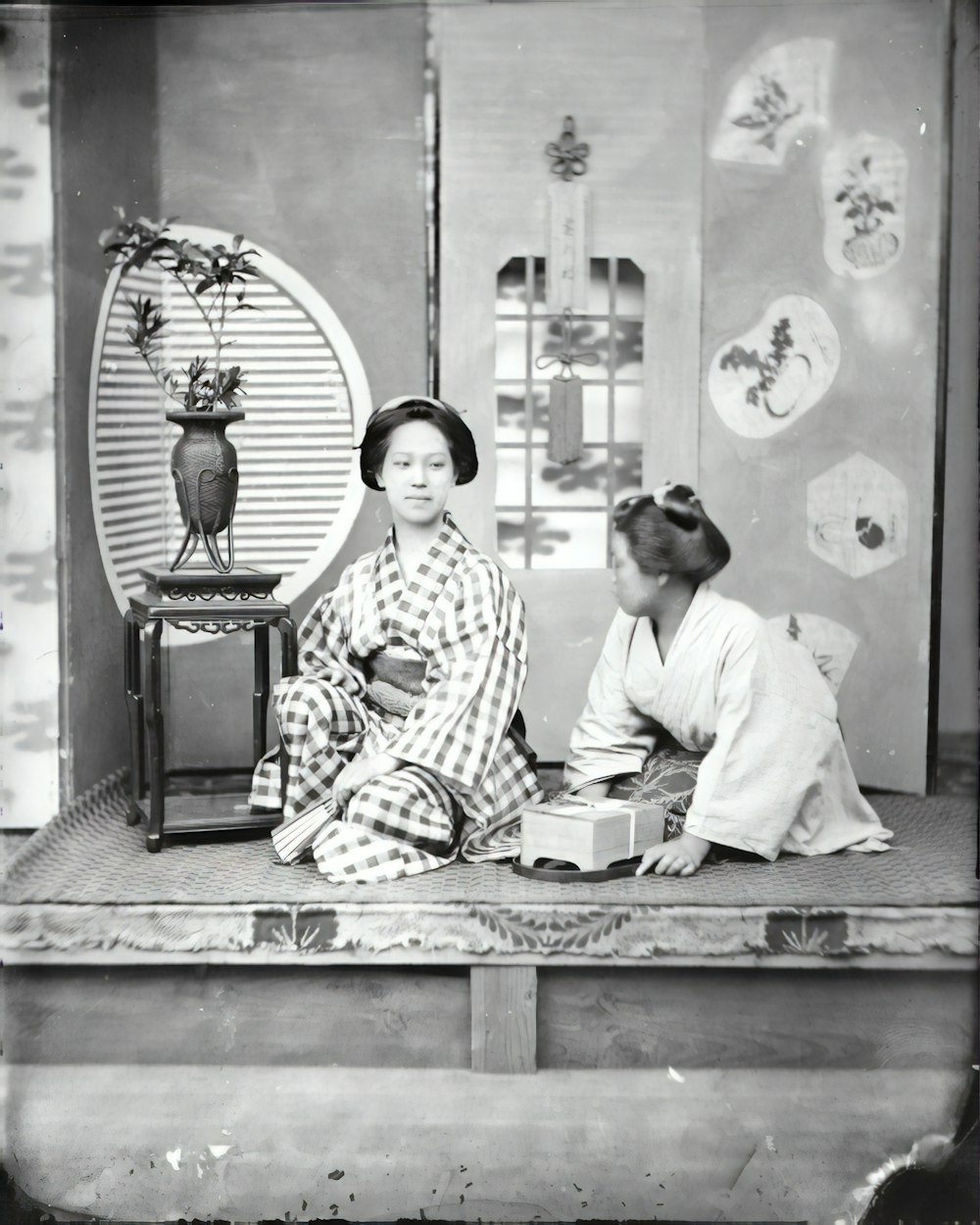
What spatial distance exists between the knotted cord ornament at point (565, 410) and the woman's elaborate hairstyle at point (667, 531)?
0.82 metres

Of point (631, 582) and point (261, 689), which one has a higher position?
point (631, 582)

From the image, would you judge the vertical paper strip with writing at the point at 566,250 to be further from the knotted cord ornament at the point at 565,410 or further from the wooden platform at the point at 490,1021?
the wooden platform at the point at 490,1021

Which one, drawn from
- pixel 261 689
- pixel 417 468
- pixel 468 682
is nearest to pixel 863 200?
pixel 417 468

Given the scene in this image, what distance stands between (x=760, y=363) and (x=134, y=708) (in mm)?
2207

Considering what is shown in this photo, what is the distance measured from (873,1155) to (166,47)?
135 inches

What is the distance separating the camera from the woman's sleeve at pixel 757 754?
10.7 ft

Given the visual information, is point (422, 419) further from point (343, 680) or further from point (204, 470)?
point (343, 680)

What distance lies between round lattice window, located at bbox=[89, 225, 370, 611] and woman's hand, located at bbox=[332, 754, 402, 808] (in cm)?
102

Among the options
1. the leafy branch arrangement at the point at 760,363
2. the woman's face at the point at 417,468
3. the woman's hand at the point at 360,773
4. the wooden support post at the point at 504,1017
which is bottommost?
the wooden support post at the point at 504,1017

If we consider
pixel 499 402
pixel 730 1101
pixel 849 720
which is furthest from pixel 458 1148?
pixel 499 402

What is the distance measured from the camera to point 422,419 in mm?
3398

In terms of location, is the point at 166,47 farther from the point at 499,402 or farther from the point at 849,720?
the point at 849,720

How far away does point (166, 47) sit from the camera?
3691 millimetres

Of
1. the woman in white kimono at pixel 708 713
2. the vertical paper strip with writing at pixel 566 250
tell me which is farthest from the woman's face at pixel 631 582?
the vertical paper strip with writing at pixel 566 250
